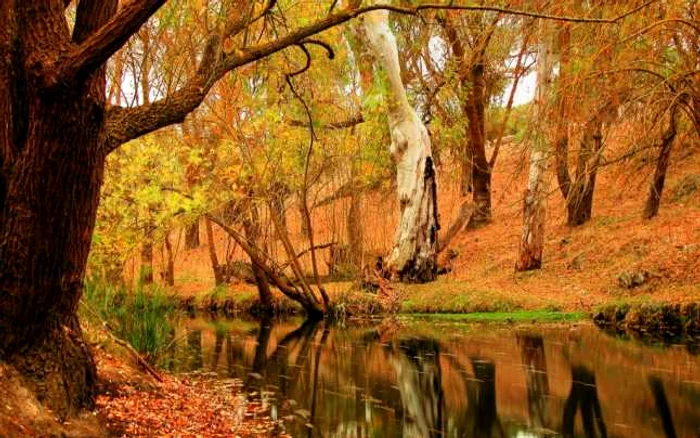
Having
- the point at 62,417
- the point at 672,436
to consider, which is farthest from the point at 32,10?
the point at 672,436

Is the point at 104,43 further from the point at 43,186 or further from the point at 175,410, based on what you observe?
the point at 175,410

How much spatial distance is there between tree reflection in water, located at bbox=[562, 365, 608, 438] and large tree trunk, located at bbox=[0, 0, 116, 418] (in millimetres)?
3416

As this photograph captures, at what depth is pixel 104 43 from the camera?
338 cm

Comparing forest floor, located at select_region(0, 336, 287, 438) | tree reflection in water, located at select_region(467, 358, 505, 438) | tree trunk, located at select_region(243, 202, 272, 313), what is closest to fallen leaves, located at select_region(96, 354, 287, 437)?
forest floor, located at select_region(0, 336, 287, 438)

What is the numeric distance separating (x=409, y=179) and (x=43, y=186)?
35.6ft

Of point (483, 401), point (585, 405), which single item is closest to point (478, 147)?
point (483, 401)

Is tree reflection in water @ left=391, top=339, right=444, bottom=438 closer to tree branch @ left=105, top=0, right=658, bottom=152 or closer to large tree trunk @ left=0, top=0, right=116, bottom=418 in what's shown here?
large tree trunk @ left=0, top=0, right=116, bottom=418

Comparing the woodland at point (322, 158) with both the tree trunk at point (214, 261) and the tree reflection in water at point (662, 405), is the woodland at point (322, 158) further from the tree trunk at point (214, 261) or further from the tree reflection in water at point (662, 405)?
the tree reflection in water at point (662, 405)

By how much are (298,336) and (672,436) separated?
6.01 metres

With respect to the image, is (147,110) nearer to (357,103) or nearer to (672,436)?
(672,436)

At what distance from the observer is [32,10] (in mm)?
3670

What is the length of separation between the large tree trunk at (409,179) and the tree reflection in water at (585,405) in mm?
7187

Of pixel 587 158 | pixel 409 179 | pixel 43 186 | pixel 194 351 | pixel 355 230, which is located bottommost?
pixel 194 351

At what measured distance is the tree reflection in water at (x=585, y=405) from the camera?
4.86 m
